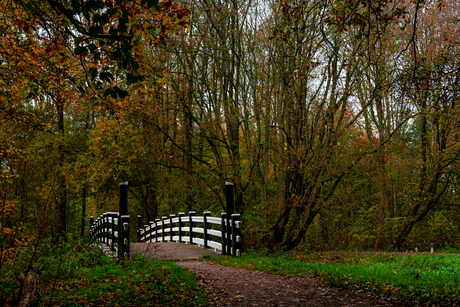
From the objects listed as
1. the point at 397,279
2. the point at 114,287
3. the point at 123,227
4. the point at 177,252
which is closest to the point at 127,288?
the point at 114,287

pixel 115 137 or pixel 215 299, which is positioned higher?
pixel 115 137

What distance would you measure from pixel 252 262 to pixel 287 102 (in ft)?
21.0

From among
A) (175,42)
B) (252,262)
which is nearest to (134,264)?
(252,262)

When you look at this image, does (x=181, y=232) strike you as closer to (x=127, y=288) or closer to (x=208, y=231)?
(x=208, y=231)

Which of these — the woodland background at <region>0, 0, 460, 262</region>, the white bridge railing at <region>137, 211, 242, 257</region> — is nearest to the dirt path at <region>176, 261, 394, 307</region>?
the white bridge railing at <region>137, 211, 242, 257</region>

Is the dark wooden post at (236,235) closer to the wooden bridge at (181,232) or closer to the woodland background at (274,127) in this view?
the wooden bridge at (181,232)

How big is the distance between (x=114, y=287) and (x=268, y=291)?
259 cm

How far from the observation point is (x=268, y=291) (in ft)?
21.0

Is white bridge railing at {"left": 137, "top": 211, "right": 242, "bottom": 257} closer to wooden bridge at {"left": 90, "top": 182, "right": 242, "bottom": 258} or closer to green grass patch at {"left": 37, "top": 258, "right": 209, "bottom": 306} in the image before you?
wooden bridge at {"left": 90, "top": 182, "right": 242, "bottom": 258}

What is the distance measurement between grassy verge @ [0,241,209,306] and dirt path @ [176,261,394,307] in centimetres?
42

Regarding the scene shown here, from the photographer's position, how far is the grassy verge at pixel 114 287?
15.4 ft

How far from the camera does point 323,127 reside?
1288 cm

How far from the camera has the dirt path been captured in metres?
5.68

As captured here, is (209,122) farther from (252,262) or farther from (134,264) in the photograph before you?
(134,264)
